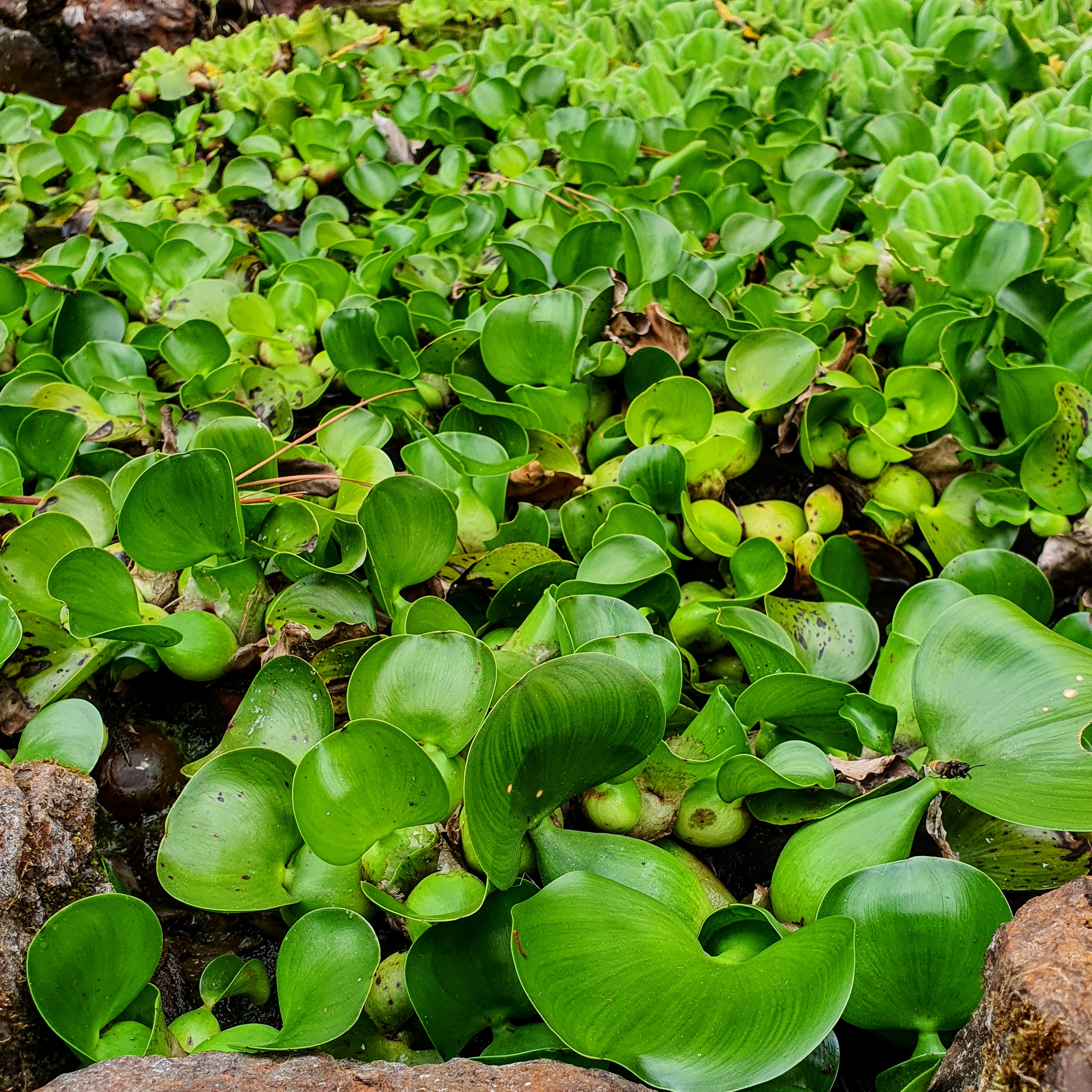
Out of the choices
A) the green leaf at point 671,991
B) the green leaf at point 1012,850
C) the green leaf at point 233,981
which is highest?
the green leaf at point 671,991

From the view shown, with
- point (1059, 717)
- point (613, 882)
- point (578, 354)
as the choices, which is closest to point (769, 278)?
point (578, 354)

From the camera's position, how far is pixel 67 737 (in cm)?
104

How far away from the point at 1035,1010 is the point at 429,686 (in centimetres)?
60

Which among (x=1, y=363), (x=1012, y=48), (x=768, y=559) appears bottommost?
(x=768, y=559)

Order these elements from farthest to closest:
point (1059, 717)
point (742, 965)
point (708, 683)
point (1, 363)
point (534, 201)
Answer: point (534, 201) → point (1, 363) → point (708, 683) → point (1059, 717) → point (742, 965)

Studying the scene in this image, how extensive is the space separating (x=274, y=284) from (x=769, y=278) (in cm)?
102

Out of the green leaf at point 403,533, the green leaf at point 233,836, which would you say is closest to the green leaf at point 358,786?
the green leaf at point 233,836

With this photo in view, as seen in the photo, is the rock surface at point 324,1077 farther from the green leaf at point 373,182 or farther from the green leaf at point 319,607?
the green leaf at point 373,182

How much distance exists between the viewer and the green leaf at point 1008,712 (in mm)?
832

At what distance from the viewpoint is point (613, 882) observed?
2.64ft

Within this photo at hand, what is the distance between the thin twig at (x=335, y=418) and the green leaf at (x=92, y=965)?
2.26 ft

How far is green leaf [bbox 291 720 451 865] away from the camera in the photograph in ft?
2.70

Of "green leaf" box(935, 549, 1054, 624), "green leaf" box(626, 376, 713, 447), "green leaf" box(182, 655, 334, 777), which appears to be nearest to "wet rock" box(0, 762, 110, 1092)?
"green leaf" box(182, 655, 334, 777)

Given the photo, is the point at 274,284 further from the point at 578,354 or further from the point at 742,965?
the point at 742,965
